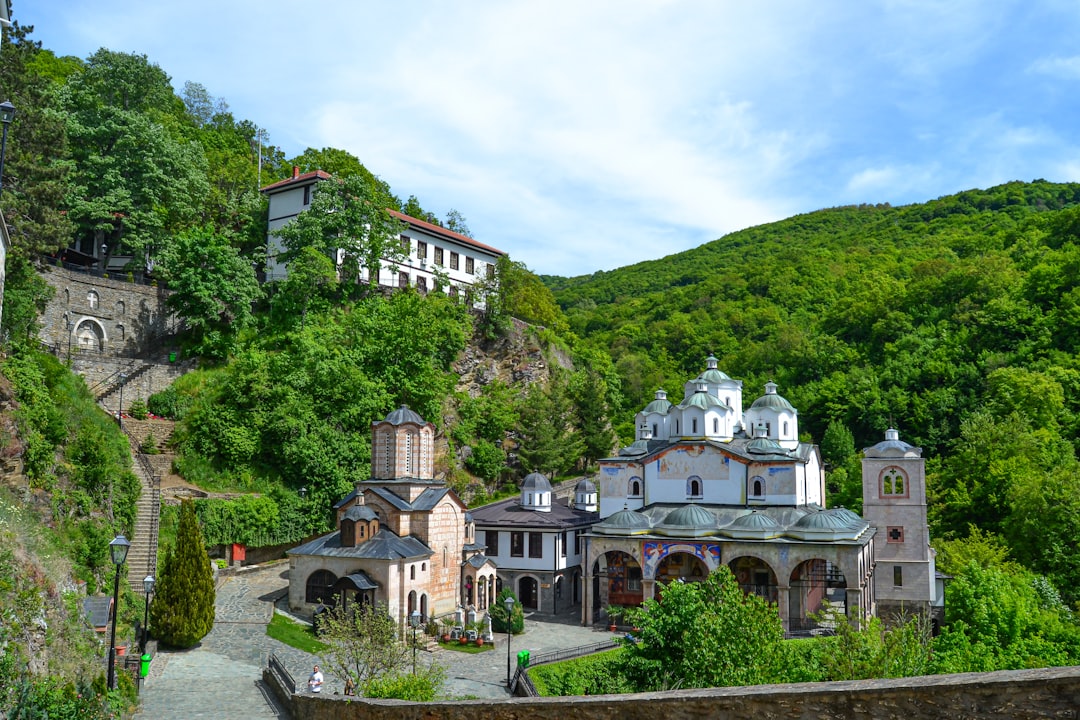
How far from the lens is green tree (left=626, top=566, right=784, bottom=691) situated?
1736 centimetres

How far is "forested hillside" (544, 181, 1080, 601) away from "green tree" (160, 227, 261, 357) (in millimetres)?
29467

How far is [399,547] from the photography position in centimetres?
2814

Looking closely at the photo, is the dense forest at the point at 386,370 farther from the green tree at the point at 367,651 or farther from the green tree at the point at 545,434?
the green tree at the point at 367,651

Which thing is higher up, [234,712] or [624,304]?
[624,304]

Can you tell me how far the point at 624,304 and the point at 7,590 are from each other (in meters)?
79.9

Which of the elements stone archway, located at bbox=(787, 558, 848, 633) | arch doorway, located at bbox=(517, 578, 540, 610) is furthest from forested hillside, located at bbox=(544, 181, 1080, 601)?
arch doorway, located at bbox=(517, 578, 540, 610)

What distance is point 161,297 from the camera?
38.3 m

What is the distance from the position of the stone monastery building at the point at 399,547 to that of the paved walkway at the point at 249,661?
1.92 meters

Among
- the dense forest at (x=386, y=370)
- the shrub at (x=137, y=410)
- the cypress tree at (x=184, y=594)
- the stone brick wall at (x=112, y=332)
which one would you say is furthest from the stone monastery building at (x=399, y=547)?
the stone brick wall at (x=112, y=332)

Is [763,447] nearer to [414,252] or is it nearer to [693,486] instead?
[693,486]

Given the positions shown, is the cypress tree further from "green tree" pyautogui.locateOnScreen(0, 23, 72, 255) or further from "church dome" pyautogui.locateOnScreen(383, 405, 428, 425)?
"green tree" pyautogui.locateOnScreen(0, 23, 72, 255)

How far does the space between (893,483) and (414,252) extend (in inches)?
1102

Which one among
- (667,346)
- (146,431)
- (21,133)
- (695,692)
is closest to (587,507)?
(146,431)

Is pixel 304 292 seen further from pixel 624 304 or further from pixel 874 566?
pixel 624 304
